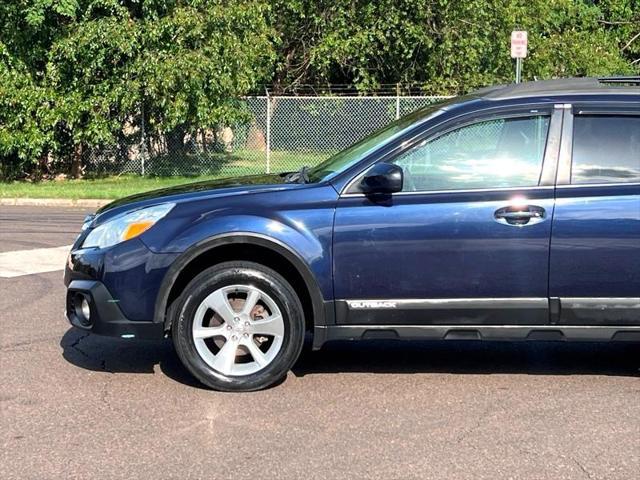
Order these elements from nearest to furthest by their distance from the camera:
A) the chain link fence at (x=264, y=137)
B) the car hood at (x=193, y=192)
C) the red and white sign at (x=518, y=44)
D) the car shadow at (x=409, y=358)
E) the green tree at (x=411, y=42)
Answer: the car hood at (x=193, y=192) → the car shadow at (x=409, y=358) → the red and white sign at (x=518, y=44) → the chain link fence at (x=264, y=137) → the green tree at (x=411, y=42)

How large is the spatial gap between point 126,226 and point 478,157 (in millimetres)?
2195

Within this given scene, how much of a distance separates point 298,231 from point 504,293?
1.28m

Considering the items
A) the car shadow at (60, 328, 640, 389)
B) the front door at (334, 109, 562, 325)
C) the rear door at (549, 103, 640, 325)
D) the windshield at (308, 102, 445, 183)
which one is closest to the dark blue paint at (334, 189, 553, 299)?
the front door at (334, 109, 562, 325)

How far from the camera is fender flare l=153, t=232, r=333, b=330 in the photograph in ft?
17.0

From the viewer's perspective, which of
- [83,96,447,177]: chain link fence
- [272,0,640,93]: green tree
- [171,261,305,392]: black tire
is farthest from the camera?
[272,0,640,93]: green tree

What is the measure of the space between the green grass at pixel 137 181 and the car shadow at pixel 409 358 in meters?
10.5

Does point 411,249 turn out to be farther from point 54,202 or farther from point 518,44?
point 54,202

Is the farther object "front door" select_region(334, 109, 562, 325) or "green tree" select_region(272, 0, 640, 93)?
"green tree" select_region(272, 0, 640, 93)

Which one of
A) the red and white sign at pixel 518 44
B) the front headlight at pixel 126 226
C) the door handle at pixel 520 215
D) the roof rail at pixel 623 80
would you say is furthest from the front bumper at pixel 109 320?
the red and white sign at pixel 518 44

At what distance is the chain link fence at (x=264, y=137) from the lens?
1977 cm

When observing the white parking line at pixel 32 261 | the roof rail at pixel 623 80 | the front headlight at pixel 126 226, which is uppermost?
the roof rail at pixel 623 80

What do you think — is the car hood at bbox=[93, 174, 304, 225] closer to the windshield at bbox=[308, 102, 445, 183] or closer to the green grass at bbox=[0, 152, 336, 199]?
the windshield at bbox=[308, 102, 445, 183]

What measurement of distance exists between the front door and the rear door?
9cm

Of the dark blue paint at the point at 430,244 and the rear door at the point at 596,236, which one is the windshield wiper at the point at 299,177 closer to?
the dark blue paint at the point at 430,244
